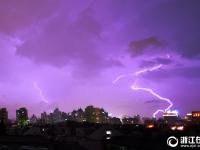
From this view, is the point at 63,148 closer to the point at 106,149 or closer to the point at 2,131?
the point at 106,149

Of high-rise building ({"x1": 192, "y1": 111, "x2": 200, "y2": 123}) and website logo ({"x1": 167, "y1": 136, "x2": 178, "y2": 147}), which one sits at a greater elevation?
high-rise building ({"x1": 192, "y1": 111, "x2": 200, "y2": 123})

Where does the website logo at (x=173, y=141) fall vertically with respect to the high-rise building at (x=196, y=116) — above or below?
below

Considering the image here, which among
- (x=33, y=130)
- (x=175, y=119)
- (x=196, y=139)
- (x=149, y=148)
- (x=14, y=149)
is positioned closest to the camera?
(x=196, y=139)

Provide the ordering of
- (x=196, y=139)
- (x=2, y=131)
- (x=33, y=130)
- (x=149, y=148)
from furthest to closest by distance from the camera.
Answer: (x=33, y=130) → (x=2, y=131) → (x=149, y=148) → (x=196, y=139)

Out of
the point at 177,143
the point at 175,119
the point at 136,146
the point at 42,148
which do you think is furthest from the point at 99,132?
the point at 175,119

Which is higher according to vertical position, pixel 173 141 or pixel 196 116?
pixel 196 116

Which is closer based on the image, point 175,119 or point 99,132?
point 99,132

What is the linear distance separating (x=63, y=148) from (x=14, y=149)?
5.61 meters

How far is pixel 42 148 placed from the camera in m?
38.2

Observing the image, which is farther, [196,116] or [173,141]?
[196,116]

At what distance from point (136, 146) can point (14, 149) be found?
1454cm

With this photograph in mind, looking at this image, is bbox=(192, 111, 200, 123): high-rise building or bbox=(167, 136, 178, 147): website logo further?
bbox=(192, 111, 200, 123): high-rise building

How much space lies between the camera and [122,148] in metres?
40.6

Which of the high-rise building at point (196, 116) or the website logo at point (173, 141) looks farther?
the high-rise building at point (196, 116)
